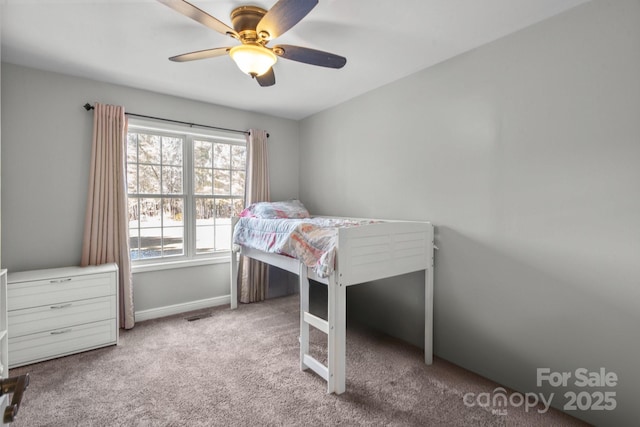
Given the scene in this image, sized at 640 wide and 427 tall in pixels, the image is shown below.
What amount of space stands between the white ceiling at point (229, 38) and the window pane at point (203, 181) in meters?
0.94

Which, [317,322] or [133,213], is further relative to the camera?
[133,213]

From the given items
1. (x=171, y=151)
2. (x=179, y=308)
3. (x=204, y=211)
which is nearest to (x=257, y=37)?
(x=171, y=151)

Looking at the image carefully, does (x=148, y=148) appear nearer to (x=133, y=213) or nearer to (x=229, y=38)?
(x=133, y=213)

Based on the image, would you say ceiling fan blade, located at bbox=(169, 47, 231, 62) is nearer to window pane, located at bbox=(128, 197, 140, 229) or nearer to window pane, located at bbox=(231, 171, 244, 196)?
window pane, located at bbox=(128, 197, 140, 229)

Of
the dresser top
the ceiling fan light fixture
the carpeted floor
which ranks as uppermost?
the ceiling fan light fixture

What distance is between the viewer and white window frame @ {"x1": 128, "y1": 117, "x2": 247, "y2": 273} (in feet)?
10.7

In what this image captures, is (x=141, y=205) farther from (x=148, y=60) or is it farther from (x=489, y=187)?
(x=489, y=187)

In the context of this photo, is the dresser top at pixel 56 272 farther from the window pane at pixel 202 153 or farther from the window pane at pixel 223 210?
the window pane at pixel 202 153

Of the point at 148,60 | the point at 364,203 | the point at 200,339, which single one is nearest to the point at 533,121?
the point at 364,203

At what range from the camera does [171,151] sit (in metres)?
3.41

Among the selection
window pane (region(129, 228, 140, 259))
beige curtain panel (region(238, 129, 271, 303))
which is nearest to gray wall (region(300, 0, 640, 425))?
beige curtain panel (region(238, 129, 271, 303))

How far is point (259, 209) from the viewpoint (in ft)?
10.9

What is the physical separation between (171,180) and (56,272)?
1.33 m

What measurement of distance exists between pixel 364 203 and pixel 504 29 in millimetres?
1781
